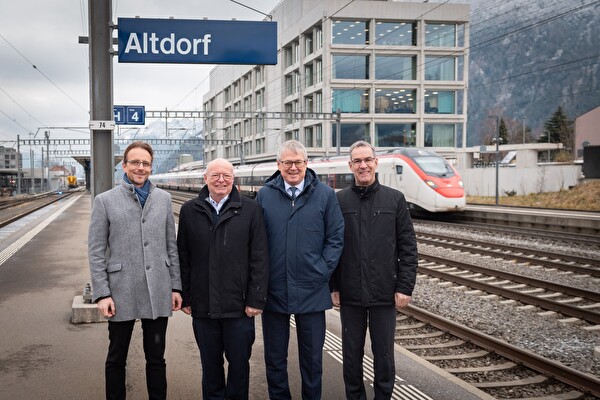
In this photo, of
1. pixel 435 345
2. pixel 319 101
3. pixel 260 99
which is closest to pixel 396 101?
pixel 319 101

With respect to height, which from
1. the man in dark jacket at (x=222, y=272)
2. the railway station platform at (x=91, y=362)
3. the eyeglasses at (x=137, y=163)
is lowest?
the railway station platform at (x=91, y=362)

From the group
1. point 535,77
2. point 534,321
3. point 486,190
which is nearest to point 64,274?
point 534,321

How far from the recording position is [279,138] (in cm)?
5641

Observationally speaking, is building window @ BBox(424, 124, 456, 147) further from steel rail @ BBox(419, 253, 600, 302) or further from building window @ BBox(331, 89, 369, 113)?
steel rail @ BBox(419, 253, 600, 302)

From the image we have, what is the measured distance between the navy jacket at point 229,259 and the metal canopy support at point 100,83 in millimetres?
2789

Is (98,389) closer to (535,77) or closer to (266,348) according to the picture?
(266,348)

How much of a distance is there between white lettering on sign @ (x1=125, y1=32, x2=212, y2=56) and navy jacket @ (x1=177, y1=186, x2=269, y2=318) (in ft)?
10.7

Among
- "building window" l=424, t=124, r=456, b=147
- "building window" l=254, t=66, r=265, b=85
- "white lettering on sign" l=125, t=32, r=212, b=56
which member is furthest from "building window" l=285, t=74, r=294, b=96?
"white lettering on sign" l=125, t=32, r=212, b=56

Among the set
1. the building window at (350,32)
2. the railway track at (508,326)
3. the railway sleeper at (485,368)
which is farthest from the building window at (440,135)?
the railway sleeper at (485,368)

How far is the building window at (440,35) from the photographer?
48000mm

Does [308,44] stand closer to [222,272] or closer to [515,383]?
[515,383]

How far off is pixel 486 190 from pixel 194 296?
3590cm

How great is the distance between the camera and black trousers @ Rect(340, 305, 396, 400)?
12.3 ft

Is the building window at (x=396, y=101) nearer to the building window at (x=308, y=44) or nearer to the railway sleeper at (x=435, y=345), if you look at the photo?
the building window at (x=308, y=44)
